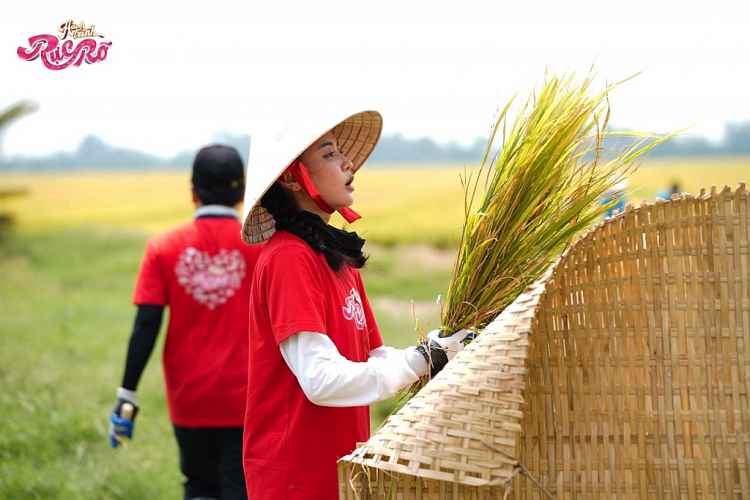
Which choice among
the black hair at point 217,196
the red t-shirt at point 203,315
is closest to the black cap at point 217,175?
the black hair at point 217,196

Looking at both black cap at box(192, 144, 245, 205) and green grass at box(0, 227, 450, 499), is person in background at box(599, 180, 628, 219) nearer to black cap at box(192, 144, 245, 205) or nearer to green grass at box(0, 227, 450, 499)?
black cap at box(192, 144, 245, 205)

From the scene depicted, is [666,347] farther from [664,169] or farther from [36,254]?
[36,254]

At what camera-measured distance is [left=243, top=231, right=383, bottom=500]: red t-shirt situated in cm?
214

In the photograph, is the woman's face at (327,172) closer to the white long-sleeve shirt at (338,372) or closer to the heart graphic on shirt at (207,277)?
the white long-sleeve shirt at (338,372)

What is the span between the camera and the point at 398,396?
2.50 m

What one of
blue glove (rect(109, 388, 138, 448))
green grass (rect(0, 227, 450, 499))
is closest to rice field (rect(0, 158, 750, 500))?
green grass (rect(0, 227, 450, 499))

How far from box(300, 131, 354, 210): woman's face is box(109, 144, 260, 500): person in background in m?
1.36

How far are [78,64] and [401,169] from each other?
10990 millimetres

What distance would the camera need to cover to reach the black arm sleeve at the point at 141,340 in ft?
11.6

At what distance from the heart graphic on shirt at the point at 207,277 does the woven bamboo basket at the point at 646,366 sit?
1776 mm

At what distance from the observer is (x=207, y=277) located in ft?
11.7

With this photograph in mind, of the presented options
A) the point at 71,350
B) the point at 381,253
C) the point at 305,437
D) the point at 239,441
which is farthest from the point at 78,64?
the point at 381,253

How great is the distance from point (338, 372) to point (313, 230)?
382mm

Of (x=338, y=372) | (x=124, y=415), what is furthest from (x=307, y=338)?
(x=124, y=415)
